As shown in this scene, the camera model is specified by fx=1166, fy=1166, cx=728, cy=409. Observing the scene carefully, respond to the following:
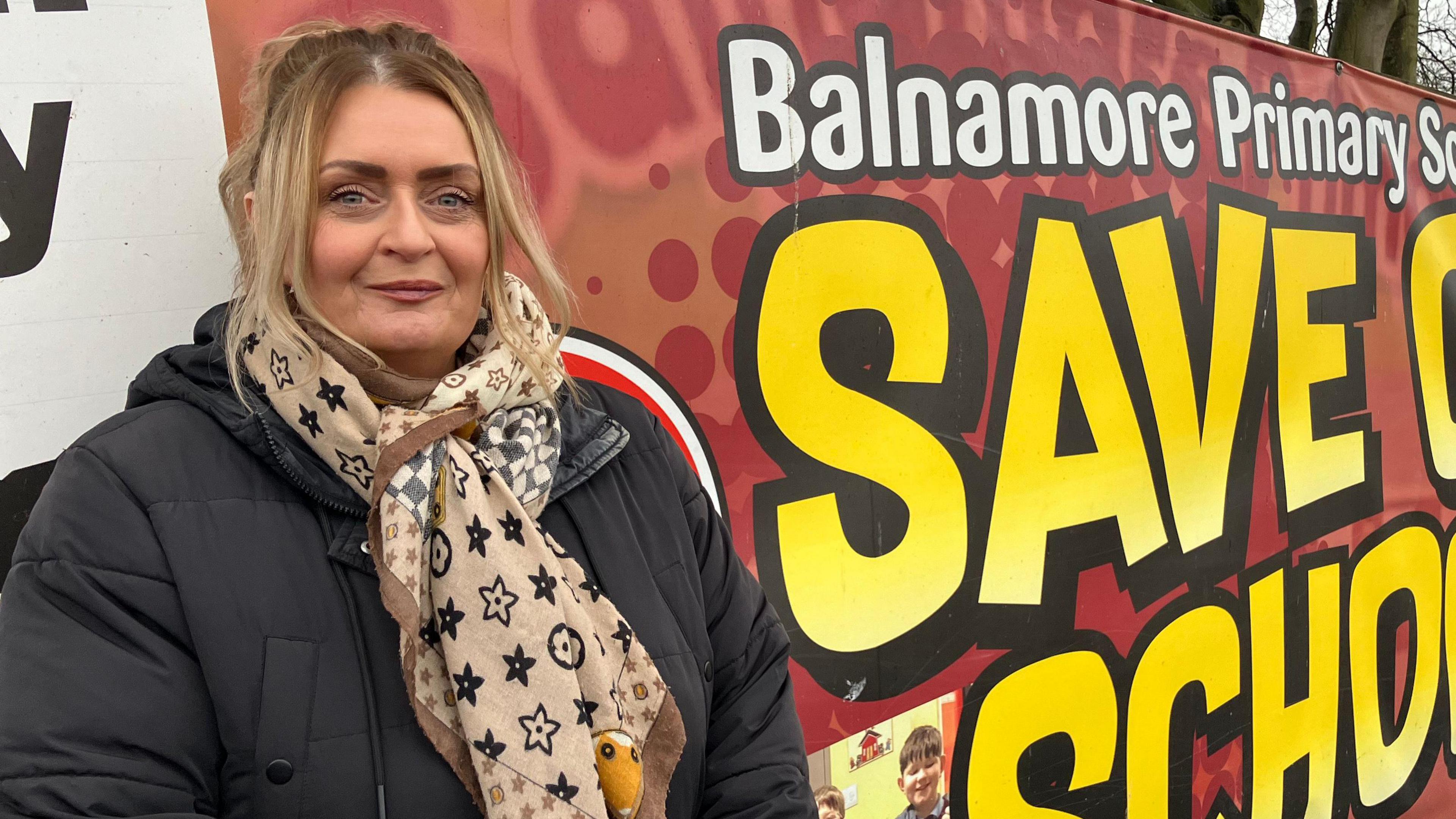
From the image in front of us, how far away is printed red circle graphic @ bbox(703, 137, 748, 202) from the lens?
6.85 ft

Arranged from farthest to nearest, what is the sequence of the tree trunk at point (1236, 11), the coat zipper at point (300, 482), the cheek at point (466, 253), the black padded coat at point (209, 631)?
the tree trunk at point (1236, 11)
the cheek at point (466, 253)
the coat zipper at point (300, 482)
the black padded coat at point (209, 631)

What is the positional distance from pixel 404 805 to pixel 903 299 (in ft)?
4.96

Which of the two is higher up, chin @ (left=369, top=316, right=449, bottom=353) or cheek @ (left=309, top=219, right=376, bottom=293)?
cheek @ (left=309, top=219, right=376, bottom=293)

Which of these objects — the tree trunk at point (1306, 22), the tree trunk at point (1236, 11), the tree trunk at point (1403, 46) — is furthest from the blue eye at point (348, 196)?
the tree trunk at point (1403, 46)

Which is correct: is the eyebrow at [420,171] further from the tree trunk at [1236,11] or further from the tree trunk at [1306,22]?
the tree trunk at [1306,22]

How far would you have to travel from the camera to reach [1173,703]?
9.76 feet

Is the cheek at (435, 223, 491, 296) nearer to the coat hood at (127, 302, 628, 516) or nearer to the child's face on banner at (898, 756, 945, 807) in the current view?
the coat hood at (127, 302, 628, 516)

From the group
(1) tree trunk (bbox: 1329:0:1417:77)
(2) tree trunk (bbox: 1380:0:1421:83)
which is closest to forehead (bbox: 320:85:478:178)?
(1) tree trunk (bbox: 1329:0:1417:77)

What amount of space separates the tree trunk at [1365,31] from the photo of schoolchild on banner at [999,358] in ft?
10.5

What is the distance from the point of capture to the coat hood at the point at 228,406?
1204 millimetres

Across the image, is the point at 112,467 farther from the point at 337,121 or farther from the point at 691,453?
the point at 691,453

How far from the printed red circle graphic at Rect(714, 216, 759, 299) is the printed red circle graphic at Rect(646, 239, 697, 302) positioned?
53 millimetres

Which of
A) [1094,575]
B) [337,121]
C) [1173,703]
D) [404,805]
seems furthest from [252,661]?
[1173,703]

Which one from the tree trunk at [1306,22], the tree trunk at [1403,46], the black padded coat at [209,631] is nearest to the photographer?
the black padded coat at [209,631]
